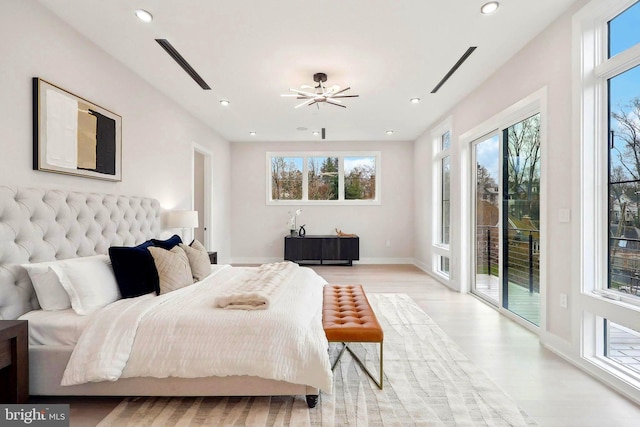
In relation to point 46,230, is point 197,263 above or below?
below

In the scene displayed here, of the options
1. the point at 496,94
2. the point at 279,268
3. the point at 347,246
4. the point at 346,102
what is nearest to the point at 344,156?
the point at 347,246

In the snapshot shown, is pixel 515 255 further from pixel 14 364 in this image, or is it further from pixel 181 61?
pixel 14 364

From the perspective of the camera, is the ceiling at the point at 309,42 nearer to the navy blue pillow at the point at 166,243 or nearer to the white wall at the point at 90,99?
the white wall at the point at 90,99

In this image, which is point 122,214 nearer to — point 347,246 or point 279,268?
point 279,268

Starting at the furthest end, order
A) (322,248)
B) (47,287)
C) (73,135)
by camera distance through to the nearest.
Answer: (322,248) → (73,135) → (47,287)

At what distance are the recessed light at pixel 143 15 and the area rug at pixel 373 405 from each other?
2.79m

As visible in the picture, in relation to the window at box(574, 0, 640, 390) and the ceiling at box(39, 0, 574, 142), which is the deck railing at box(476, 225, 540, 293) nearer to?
the window at box(574, 0, 640, 390)

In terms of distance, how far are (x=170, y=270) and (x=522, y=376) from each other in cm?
275

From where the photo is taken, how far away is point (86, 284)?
208 centimetres

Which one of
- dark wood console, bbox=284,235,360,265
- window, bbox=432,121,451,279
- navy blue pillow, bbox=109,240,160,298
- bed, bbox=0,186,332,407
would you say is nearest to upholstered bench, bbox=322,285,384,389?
bed, bbox=0,186,332,407

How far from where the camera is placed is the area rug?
5.79 ft

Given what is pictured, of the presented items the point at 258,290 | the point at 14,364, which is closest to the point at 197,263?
the point at 258,290

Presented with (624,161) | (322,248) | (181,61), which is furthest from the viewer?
(322,248)

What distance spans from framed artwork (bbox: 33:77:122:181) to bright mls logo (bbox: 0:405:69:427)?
61.3 inches
